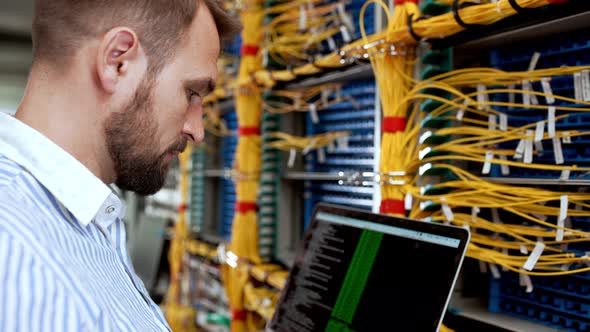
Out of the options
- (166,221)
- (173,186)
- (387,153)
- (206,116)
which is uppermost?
(206,116)

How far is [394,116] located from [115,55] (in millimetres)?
680

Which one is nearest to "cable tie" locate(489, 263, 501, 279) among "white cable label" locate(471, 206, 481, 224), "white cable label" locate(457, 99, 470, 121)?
"white cable label" locate(471, 206, 481, 224)

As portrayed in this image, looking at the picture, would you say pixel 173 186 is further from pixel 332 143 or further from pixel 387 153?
pixel 387 153

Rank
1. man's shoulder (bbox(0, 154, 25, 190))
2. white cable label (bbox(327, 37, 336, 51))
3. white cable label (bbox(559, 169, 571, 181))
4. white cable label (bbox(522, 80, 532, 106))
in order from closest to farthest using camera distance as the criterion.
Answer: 1. man's shoulder (bbox(0, 154, 25, 190))
2. white cable label (bbox(559, 169, 571, 181))
3. white cable label (bbox(522, 80, 532, 106))
4. white cable label (bbox(327, 37, 336, 51))

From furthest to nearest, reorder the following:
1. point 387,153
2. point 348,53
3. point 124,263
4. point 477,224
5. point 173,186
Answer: point 173,186 → point 348,53 → point 387,153 → point 477,224 → point 124,263

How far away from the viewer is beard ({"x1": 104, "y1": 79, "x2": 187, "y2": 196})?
812mm

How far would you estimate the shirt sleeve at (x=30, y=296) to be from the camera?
557mm

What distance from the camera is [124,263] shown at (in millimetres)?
964

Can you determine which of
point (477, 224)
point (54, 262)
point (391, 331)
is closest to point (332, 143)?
point (477, 224)

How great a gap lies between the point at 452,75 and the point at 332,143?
60cm

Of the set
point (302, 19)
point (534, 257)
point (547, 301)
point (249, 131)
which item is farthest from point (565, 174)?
point (249, 131)

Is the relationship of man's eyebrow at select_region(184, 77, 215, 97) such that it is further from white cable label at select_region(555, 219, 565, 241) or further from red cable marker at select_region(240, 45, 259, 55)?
red cable marker at select_region(240, 45, 259, 55)

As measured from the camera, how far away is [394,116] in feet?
4.03

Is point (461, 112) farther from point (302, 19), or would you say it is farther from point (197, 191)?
point (197, 191)
